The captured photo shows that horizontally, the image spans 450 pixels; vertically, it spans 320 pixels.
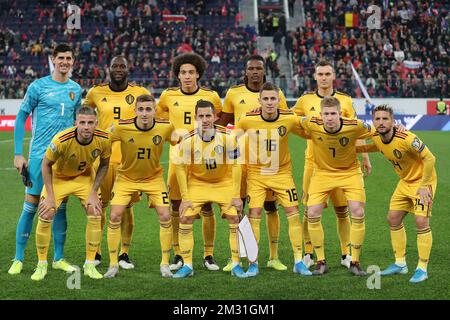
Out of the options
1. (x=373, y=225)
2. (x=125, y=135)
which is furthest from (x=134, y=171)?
(x=373, y=225)

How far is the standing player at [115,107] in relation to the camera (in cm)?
794

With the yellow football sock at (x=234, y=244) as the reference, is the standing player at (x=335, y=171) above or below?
above

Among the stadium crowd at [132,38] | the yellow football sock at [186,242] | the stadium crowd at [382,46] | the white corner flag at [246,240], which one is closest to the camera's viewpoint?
the white corner flag at [246,240]

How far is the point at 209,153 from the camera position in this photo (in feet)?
24.6

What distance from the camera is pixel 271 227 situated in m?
7.90

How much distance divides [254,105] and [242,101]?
15cm

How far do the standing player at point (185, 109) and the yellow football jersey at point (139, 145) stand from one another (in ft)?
1.08

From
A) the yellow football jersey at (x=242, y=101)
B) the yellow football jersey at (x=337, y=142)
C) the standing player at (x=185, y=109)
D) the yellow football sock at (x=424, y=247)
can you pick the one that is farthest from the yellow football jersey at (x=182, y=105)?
the yellow football sock at (x=424, y=247)

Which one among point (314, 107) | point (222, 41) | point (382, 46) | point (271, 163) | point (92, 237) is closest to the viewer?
point (92, 237)

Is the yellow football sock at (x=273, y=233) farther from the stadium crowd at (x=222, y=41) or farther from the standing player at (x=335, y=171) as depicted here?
the stadium crowd at (x=222, y=41)

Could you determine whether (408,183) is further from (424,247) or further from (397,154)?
(424,247)

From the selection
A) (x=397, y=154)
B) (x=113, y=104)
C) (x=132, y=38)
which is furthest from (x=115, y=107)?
(x=132, y=38)

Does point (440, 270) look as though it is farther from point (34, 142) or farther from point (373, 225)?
point (34, 142)
